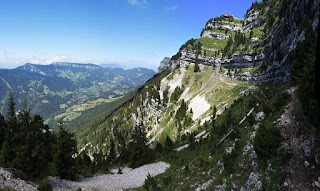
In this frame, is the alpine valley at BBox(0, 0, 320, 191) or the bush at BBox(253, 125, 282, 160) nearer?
the alpine valley at BBox(0, 0, 320, 191)

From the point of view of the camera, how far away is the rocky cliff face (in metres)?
45.5

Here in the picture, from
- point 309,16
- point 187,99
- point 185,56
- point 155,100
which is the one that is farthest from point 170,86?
point 309,16

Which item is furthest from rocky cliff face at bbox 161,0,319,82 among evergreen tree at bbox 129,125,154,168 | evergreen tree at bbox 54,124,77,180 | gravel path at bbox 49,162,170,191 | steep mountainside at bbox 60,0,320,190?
evergreen tree at bbox 54,124,77,180

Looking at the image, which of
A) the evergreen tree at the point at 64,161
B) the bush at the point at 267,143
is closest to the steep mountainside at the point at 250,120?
the bush at the point at 267,143

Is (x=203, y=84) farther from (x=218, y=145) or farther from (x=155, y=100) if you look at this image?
(x=218, y=145)

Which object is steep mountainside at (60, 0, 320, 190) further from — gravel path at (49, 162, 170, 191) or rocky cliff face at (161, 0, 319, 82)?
gravel path at (49, 162, 170, 191)

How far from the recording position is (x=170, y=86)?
6388 inches

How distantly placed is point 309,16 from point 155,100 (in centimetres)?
12479

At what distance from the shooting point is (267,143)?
1394 cm

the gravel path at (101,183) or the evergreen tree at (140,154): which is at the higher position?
the gravel path at (101,183)

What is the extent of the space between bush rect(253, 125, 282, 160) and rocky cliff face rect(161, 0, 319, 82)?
98.1 feet

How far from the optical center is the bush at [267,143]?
13680 mm

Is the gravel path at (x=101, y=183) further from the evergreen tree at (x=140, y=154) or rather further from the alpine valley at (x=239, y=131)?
the evergreen tree at (x=140, y=154)

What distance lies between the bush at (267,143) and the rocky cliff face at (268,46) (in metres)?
29.9
